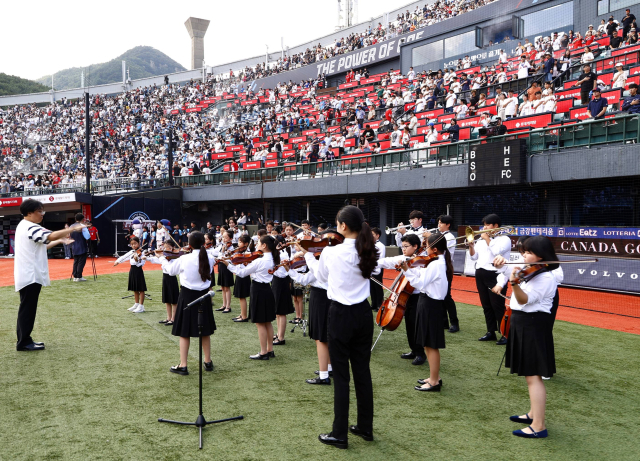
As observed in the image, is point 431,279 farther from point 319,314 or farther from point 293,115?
point 293,115

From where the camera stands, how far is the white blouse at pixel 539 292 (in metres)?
4.00

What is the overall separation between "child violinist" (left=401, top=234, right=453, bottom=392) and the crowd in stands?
10737mm

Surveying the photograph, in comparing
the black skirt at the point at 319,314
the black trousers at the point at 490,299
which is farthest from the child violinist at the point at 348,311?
the black trousers at the point at 490,299

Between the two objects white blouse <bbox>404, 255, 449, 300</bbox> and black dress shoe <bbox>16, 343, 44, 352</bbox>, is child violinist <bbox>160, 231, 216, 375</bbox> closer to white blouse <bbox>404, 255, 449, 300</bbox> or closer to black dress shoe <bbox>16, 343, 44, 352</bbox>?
black dress shoe <bbox>16, 343, 44, 352</bbox>

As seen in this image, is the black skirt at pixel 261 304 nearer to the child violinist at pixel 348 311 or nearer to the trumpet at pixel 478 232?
the child violinist at pixel 348 311

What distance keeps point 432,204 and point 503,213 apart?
325 cm

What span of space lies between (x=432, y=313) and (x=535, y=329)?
4.33 ft

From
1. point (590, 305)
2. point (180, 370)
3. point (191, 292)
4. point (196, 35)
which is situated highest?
point (196, 35)

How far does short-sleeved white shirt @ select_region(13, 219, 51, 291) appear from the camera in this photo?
21.1 ft

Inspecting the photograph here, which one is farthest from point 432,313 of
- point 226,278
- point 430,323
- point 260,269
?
point 226,278

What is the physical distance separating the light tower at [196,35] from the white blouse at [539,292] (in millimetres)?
67403

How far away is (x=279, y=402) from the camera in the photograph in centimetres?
485

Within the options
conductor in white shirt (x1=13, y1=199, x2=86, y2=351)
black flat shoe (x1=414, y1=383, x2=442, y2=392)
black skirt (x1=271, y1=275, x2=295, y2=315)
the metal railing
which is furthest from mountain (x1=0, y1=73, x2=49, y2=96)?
black flat shoe (x1=414, y1=383, x2=442, y2=392)

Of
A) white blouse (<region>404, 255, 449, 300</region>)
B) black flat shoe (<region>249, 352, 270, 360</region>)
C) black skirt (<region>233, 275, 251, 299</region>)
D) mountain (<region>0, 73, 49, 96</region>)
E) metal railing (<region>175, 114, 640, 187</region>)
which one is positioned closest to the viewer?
white blouse (<region>404, 255, 449, 300</region>)
